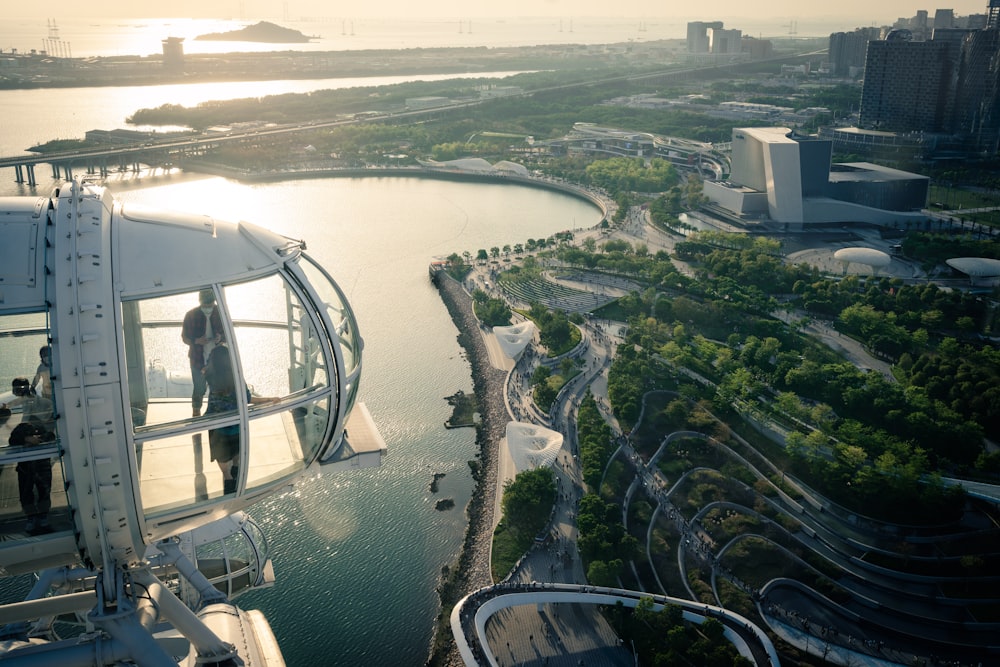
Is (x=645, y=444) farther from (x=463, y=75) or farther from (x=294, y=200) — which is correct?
(x=463, y=75)

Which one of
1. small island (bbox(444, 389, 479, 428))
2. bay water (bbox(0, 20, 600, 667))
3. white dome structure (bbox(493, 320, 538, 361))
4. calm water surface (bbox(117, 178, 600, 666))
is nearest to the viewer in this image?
calm water surface (bbox(117, 178, 600, 666))

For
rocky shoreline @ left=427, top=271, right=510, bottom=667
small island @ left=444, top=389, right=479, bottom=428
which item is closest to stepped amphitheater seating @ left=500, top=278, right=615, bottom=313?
rocky shoreline @ left=427, top=271, right=510, bottom=667

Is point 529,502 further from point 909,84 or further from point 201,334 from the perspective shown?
point 909,84

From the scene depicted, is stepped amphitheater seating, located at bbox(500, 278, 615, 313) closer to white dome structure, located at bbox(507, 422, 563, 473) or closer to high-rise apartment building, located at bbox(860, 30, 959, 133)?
white dome structure, located at bbox(507, 422, 563, 473)

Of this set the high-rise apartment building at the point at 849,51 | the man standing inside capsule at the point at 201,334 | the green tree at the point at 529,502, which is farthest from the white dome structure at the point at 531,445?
the high-rise apartment building at the point at 849,51

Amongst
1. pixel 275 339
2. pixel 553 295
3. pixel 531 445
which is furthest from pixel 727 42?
pixel 275 339

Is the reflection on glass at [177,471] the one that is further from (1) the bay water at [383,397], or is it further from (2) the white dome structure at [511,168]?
(2) the white dome structure at [511,168]
